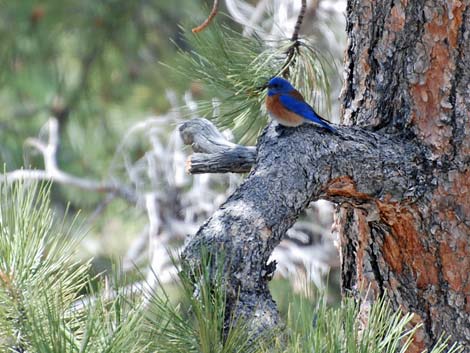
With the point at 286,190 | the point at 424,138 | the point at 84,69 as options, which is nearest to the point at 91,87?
the point at 84,69

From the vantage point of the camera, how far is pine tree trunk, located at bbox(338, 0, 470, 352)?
142cm

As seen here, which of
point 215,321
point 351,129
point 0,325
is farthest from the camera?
point 351,129

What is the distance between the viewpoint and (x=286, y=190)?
1.19m

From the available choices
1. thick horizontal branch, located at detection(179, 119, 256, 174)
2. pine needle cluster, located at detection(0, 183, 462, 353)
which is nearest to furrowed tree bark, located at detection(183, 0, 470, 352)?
thick horizontal branch, located at detection(179, 119, 256, 174)

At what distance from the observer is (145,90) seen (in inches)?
196

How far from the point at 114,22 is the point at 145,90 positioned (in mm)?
490

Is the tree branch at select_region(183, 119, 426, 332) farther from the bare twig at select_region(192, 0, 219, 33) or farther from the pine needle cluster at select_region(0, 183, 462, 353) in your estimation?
the bare twig at select_region(192, 0, 219, 33)

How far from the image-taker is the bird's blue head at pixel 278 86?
65.2 inches

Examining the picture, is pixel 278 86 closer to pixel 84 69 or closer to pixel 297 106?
pixel 297 106

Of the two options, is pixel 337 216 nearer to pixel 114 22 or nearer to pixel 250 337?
pixel 250 337

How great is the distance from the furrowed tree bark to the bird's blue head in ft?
0.46

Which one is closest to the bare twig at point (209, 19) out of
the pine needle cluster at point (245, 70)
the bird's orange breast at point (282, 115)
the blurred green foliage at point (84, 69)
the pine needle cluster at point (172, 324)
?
the pine needle cluster at point (245, 70)

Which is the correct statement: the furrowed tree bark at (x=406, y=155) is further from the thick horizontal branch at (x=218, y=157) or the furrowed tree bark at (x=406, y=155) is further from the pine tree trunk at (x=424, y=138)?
the thick horizontal branch at (x=218, y=157)

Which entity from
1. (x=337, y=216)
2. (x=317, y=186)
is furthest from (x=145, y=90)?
(x=317, y=186)
